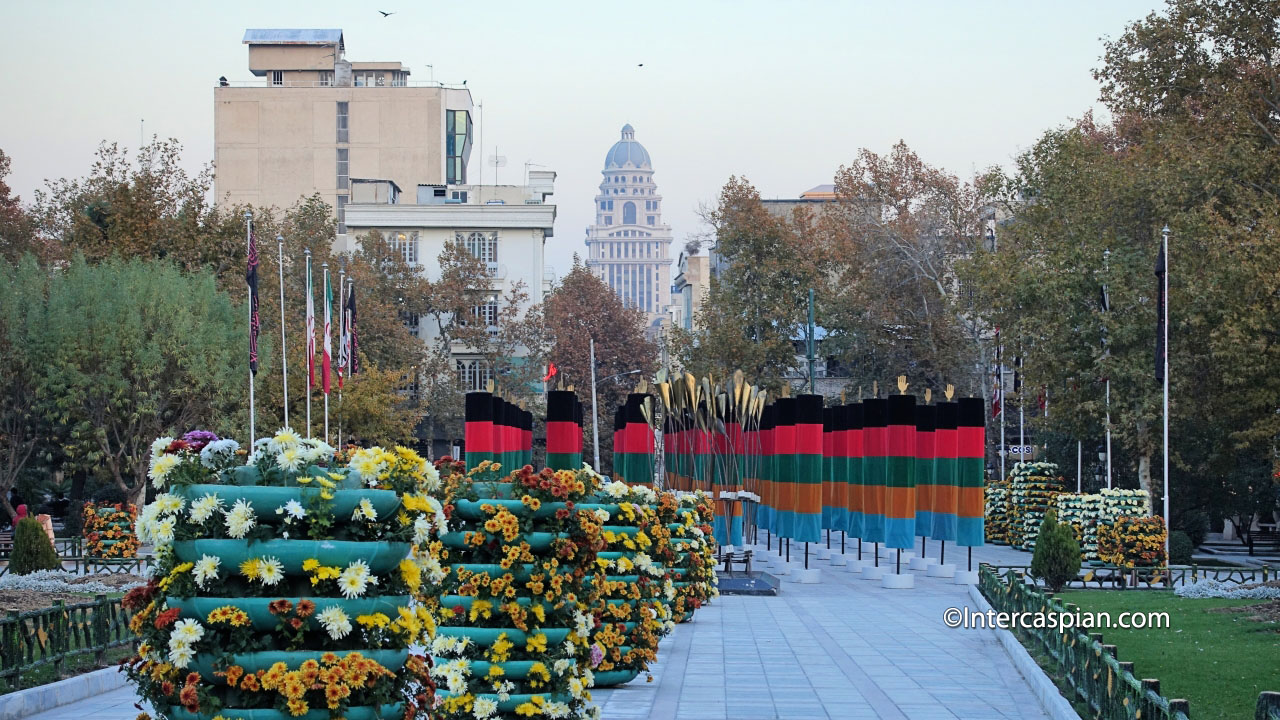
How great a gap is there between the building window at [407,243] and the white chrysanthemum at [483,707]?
206ft

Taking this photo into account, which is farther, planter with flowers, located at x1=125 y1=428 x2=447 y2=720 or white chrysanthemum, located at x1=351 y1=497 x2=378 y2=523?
white chrysanthemum, located at x1=351 y1=497 x2=378 y2=523

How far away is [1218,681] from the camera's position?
1361 cm

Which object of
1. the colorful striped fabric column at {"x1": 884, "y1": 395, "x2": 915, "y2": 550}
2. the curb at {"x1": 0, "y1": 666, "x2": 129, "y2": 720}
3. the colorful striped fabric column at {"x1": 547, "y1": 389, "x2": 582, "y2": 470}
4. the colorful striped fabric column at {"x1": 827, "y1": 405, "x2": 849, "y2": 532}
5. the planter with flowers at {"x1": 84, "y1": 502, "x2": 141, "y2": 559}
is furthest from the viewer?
the planter with flowers at {"x1": 84, "y1": 502, "x2": 141, "y2": 559}

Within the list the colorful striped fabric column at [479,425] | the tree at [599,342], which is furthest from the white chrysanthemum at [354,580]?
the tree at [599,342]

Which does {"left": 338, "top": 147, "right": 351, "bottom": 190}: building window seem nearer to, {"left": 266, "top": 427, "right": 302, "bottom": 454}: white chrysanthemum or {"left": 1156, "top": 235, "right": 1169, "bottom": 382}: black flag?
{"left": 1156, "top": 235, "right": 1169, "bottom": 382}: black flag

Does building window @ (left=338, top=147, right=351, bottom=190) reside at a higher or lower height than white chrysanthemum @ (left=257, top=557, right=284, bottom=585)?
higher

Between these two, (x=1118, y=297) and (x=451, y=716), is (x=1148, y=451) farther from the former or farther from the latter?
(x=451, y=716)

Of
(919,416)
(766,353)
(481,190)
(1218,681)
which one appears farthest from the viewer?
(481,190)

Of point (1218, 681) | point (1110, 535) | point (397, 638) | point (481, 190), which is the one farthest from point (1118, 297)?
point (481, 190)

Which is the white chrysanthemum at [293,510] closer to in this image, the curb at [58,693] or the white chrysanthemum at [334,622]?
the white chrysanthemum at [334,622]

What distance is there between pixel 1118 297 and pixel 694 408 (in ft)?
42.9

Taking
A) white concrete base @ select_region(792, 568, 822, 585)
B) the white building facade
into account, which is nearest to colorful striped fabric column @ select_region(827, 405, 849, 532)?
white concrete base @ select_region(792, 568, 822, 585)

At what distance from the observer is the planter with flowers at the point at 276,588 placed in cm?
738

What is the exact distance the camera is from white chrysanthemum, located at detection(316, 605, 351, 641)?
24.3 feet
